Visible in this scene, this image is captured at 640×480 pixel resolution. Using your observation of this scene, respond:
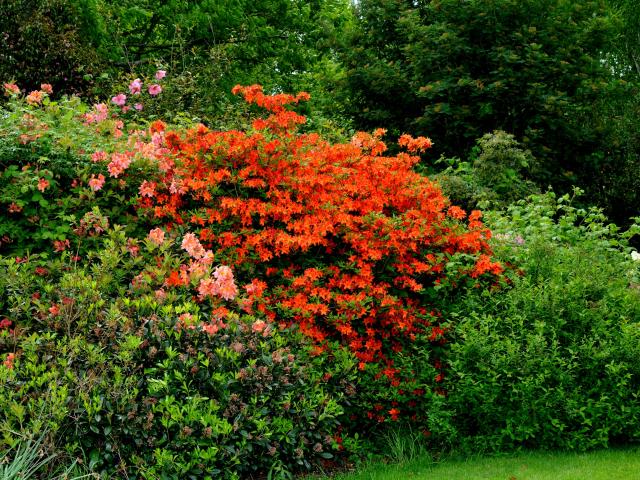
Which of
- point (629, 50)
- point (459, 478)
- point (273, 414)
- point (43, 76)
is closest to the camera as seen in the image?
point (273, 414)

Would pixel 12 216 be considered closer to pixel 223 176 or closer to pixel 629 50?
pixel 223 176

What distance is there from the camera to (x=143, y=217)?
5934mm

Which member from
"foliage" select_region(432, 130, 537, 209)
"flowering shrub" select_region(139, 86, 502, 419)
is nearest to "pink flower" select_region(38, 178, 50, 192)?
"flowering shrub" select_region(139, 86, 502, 419)

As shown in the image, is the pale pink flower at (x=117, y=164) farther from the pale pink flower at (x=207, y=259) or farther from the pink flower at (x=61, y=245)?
the pale pink flower at (x=207, y=259)

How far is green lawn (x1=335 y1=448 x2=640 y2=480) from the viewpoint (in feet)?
16.0

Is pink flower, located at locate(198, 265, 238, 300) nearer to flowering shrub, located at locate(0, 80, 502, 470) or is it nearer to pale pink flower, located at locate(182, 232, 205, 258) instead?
flowering shrub, located at locate(0, 80, 502, 470)

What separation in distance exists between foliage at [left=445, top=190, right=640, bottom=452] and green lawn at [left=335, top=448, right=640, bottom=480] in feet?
0.48

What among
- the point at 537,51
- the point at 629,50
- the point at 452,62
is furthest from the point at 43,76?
the point at 629,50

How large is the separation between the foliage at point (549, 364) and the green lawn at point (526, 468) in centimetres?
15

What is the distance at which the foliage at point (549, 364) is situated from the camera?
17.8 feet

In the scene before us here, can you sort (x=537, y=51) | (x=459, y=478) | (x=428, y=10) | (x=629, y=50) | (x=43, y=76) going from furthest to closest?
1. (x=629, y=50)
2. (x=428, y=10)
3. (x=537, y=51)
4. (x=43, y=76)
5. (x=459, y=478)

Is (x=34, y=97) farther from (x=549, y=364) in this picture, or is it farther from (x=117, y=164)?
(x=549, y=364)

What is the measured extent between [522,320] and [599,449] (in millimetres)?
1103

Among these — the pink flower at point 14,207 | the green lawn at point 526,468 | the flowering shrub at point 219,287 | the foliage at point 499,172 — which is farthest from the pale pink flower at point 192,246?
the foliage at point 499,172
